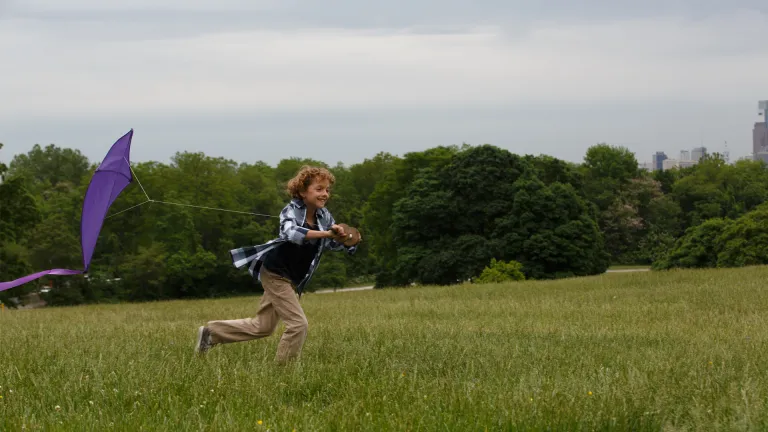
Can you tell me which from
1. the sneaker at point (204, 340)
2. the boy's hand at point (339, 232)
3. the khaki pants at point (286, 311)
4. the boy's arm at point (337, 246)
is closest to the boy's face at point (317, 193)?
the boy's arm at point (337, 246)

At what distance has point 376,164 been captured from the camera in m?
93.2

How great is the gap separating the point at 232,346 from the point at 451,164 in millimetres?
46726

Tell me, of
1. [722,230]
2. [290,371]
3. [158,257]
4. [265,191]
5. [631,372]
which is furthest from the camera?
[265,191]

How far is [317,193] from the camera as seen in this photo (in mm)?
7691

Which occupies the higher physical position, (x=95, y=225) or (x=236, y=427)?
(x=95, y=225)

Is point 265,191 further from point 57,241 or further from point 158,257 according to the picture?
point 57,241

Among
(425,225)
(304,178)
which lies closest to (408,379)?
(304,178)

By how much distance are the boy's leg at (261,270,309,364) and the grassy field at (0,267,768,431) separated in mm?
202

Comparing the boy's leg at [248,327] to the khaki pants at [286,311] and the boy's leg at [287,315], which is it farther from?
the boy's leg at [287,315]

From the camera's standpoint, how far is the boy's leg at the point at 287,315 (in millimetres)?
7840

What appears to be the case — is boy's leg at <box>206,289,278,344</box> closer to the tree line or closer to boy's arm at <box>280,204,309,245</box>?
boy's arm at <box>280,204,309,245</box>

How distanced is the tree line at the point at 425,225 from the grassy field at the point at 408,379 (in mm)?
30810

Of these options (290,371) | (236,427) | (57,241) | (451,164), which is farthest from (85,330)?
(57,241)

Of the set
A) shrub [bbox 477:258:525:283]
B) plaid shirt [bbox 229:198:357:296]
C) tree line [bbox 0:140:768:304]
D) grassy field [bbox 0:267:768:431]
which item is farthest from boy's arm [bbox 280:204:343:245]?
shrub [bbox 477:258:525:283]
